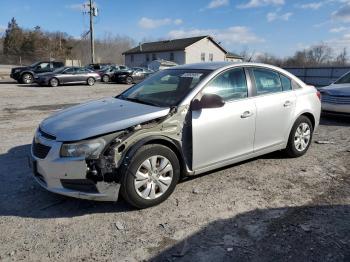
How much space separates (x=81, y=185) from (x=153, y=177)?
80cm

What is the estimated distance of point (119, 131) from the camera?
12.9 feet

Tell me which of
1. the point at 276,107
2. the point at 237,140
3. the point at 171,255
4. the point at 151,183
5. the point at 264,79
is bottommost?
the point at 171,255

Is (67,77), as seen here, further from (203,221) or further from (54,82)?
(203,221)

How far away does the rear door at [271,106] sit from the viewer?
5.15 metres

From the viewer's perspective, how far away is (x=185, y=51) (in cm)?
5612

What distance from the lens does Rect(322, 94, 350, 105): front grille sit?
29.9 feet

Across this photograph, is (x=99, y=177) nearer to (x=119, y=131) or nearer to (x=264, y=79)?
(x=119, y=131)

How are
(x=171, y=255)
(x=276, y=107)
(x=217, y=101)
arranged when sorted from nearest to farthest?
1. (x=171, y=255)
2. (x=217, y=101)
3. (x=276, y=107)

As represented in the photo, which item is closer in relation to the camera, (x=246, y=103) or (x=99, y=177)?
(x=99, y=177)

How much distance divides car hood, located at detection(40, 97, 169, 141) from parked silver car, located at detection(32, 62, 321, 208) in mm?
11

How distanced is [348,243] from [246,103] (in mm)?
2217

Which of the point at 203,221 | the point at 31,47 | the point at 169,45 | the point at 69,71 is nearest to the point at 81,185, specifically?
the point at 203,221

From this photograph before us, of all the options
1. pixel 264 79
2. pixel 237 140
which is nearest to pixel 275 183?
pixel 237 140

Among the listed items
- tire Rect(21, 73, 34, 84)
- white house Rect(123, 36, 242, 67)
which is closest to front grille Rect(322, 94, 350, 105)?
tire Rect(21, 73, 34, 84)
